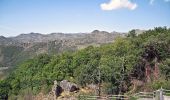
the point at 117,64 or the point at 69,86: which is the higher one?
the point at 117,64

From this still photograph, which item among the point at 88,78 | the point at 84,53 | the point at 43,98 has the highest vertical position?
the point at 84,53

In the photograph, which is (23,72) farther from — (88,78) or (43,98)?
(88,78)

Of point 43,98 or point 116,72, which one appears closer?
point 116,72

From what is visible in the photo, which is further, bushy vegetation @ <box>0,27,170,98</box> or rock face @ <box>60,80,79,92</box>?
rock face @ <box>60,80,79,92</box>

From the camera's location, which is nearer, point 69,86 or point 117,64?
point 117,64

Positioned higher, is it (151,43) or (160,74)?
(151,43)

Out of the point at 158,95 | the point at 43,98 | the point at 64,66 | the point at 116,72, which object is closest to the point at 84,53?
the point at 64,66

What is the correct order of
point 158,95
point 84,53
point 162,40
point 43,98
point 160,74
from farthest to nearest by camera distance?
point 84,53 → point 43,98 → point 162,40 → point 160,74 → point 158,95

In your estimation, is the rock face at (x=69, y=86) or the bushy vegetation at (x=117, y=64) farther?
the rock face at (x=69, y=86)

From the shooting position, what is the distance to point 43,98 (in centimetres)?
7281

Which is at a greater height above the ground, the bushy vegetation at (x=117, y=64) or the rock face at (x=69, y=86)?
the bushy vegetation at (x=117, y=64)

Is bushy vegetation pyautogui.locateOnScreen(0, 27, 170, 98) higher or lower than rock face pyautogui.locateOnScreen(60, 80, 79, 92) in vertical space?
higher

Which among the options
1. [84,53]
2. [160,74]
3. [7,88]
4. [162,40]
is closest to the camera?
[160,74]

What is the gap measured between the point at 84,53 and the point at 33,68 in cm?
2050
